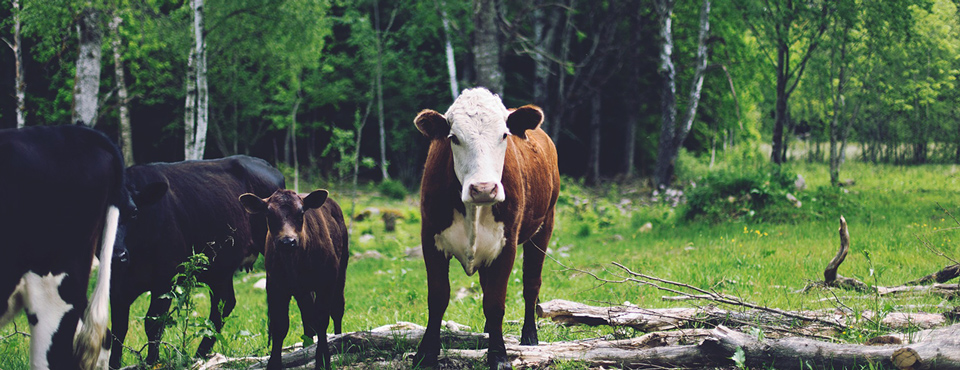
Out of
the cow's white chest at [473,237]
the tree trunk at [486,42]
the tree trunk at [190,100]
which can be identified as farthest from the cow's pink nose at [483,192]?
the tree trunk at [190,100]

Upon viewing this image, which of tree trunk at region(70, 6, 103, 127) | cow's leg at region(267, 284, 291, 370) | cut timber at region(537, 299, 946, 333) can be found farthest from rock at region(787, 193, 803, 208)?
tree trunk at region(70, 6, 103, 127)

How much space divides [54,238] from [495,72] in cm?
812

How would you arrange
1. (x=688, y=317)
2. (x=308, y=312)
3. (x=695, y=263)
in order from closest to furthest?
(x=688, y=317) → (x=308, y=312) → (x=695, y=263)

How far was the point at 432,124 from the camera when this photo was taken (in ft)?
13.8

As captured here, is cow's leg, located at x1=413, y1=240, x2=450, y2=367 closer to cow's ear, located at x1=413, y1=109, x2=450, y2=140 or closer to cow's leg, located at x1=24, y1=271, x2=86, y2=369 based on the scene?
cow's ear, located at x1=413, y1=109, x2=450, y2=140

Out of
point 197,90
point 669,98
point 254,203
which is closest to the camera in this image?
point 254,203

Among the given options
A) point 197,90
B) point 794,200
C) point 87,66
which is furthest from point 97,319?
point 197,90

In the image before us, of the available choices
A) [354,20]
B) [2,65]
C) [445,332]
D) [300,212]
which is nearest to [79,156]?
[300,212]

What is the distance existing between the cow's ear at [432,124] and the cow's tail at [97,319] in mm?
1873

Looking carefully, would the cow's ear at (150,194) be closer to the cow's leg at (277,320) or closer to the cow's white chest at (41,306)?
the cow's leg at (277,320)

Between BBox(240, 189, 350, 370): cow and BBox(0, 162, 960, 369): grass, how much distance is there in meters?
0.46

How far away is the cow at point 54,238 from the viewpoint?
3045 mm

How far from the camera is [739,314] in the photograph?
4402mm

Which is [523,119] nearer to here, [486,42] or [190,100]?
[486,42]
